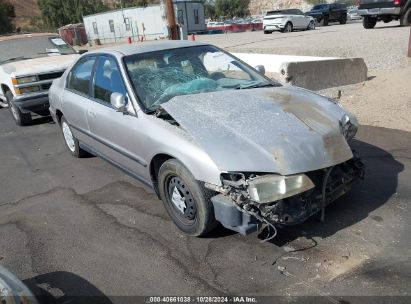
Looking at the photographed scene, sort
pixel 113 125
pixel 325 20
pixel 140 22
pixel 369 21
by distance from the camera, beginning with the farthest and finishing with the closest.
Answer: pixel 140 22 < pixel 325 20 < pixel 369 21 < pixel 113 125

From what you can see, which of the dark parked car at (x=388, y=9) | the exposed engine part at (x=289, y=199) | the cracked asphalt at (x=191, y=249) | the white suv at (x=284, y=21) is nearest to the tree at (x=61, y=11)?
the white suv at (x=284, y=21)

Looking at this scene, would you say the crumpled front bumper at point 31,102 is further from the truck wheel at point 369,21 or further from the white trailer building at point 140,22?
the white trailer building at point 140,22

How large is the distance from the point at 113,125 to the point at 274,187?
203 centimetres

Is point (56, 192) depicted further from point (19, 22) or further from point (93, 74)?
point (19, 22)

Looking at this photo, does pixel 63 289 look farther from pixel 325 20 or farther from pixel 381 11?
pixel 325 20

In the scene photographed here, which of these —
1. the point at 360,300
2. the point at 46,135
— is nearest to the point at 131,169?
the point at 360,300

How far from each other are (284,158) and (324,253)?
0.84 m

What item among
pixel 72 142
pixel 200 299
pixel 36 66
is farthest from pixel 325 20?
pixel 200 299

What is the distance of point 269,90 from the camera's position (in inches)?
166

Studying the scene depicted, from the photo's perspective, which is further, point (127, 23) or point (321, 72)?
point (127, 23)

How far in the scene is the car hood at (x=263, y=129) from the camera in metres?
3.12

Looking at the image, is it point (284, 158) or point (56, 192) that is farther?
point (56, 192)

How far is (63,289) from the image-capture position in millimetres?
3143

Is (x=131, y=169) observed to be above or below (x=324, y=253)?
above
